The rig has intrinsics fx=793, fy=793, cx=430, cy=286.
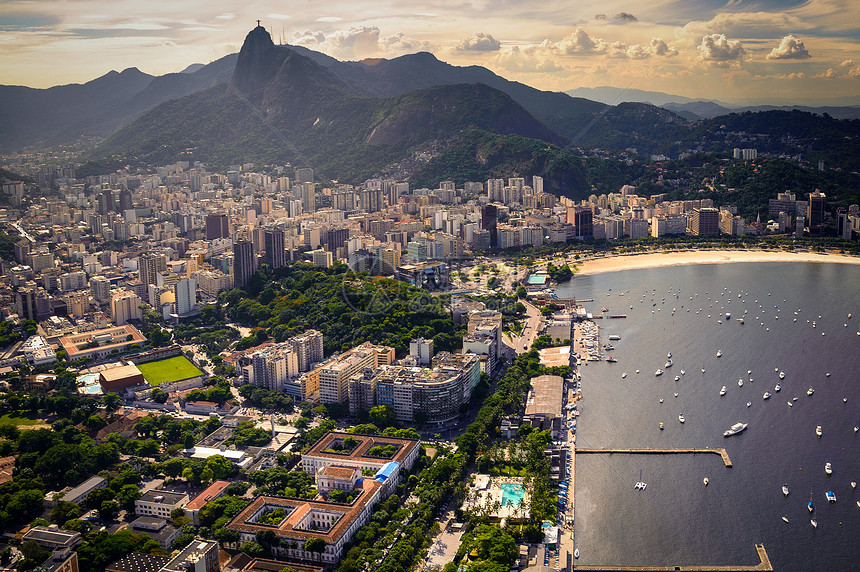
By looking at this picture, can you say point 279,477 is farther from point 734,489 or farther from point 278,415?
point 734,489

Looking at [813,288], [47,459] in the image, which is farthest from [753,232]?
[47,459]

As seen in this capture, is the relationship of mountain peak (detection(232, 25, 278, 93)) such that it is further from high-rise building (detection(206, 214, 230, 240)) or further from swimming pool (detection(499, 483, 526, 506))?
swimming pool (detection(499, 483, 526, 506))

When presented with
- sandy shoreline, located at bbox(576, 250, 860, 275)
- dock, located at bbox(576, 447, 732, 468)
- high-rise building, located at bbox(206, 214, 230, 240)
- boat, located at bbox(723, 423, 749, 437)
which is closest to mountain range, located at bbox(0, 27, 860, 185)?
sandy shoreline, located at bbox(576, 250, 860, 275)

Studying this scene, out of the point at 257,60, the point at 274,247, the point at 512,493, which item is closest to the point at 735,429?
the point at 512,493

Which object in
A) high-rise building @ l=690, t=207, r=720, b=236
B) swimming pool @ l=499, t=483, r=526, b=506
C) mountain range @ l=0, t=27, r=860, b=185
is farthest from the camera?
mountain range @ l=0, t=27, r=860, b=185

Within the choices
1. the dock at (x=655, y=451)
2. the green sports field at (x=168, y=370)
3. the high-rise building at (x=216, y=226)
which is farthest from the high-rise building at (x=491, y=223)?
the dock at (x=655, y=451)

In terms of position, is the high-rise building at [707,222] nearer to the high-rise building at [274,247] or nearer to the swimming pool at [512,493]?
the high-rise building at [274,247]
